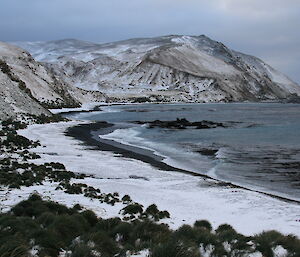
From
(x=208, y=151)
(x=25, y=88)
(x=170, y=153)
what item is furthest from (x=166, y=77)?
(x=170, y=153)

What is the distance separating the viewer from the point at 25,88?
5859 centimetres

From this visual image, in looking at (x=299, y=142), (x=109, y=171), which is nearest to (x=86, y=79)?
(x=299, y=142)

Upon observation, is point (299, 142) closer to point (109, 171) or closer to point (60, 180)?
point (109, 171)

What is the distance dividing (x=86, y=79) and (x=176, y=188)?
6393 inches

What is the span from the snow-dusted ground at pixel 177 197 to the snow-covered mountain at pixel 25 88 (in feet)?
66.2

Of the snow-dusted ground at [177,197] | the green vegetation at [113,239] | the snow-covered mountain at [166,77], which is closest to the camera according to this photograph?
the green vegetation at [113,239]

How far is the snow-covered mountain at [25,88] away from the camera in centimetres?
4324

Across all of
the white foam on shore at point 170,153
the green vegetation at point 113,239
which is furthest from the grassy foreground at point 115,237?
the white foam on shore at point 170,153

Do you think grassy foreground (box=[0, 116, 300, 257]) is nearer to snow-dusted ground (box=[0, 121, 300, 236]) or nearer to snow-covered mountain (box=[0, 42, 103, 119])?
snow-dusted ground (box=[0, 121, 300, 236])

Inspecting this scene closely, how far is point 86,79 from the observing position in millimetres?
174250

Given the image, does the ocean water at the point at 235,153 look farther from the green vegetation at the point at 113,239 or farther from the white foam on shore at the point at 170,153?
the green vegetation at the point at 113,239

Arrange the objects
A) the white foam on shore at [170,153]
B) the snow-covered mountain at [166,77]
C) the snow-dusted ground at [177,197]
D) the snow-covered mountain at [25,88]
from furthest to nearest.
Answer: the snow-covered mountain at [166,77]
the snow-covered mountain at [25,88]
the white foam on shore at [170,153]
the snow-dusted ground at [177,197]

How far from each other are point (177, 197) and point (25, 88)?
48622 mm

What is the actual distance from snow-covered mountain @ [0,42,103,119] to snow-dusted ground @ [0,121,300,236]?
20.2 meters
